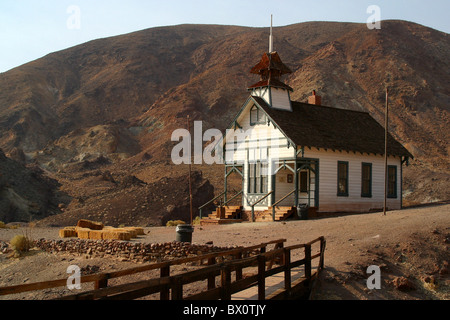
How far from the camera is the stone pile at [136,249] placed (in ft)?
52.5

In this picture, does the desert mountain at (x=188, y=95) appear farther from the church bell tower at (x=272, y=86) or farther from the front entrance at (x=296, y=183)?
the church bell tower at (x=272, y=86)

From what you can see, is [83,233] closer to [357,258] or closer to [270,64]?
[357,258]

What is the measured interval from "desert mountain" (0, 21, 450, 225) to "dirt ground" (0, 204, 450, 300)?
25826 millimetres

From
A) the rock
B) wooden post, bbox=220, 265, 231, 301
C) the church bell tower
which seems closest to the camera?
wooden post, bbox=220, 265, 231, 301

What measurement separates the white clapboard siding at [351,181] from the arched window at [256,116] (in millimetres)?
3503

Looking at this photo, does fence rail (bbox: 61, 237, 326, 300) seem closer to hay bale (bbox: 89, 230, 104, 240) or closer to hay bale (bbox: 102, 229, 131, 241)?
hay bale (bbox: 102, 229, 131, 241)

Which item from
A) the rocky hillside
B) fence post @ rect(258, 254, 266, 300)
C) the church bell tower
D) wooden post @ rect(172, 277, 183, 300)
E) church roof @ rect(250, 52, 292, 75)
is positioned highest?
church roof @ rect(250, 52, 292, 75)

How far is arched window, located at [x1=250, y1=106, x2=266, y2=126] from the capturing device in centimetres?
2778

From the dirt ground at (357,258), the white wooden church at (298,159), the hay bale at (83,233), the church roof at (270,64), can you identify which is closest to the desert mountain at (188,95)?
the white wooden church at (298,159)

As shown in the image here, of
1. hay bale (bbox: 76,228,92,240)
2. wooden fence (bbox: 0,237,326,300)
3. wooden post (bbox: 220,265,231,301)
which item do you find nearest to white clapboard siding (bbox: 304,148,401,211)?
hay bale (bbox: 76,228,92,240)

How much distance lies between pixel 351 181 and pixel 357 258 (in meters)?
13.7

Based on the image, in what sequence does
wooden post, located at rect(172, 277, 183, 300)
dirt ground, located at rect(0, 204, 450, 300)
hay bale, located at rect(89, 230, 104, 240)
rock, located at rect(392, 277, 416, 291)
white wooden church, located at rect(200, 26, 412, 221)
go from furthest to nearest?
white wooden church, located at rect(200, 26, 412, 221) → hay bale, located at rect(89, 230, 104, 240) → rock, located at rect(392, 277, 416, 291) → dirt ground, located at rect(0, 204, 450, 300) → wooden post, located at rect(172, 277, 183, 300)

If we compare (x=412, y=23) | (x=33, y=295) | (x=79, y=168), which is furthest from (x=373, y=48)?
(x=33, y=295)

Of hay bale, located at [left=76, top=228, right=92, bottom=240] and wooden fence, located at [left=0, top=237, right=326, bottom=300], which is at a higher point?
wooden fence, located at [left=0, top=237, right=326, bottom=300]
